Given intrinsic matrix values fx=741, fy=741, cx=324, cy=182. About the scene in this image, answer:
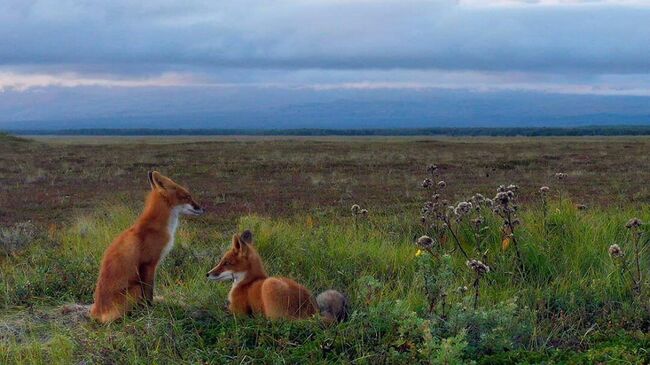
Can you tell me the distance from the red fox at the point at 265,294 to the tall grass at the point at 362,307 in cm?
16

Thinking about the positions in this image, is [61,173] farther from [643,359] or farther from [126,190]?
[643,359]

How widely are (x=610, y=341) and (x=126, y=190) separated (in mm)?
21219

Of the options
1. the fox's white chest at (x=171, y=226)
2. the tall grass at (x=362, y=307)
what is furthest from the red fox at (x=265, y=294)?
the fox's white chest at (x=171, y=226)

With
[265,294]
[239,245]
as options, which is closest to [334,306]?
[265,294]

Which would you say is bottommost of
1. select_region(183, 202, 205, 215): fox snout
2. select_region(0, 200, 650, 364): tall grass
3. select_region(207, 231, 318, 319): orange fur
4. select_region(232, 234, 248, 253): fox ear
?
select_region(0, 200, 650, 364): tall grass

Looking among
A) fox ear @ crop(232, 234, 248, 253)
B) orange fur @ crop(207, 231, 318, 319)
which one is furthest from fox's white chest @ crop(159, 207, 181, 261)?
fox ear @ crop(232, 234, 248, 253)

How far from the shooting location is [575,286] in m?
7.07

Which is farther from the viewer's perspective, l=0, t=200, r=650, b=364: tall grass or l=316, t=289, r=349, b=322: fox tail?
l=316, t=289, r=349, b=322: fox tail

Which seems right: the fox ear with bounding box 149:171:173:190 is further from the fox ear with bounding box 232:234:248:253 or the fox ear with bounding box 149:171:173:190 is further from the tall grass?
the tall grass

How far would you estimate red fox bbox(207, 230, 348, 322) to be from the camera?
5988mm

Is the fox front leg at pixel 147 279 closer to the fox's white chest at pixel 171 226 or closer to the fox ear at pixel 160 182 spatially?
the fox's white chest at pixel 171 226

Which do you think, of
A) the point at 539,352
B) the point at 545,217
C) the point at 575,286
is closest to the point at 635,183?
the point at 545,217

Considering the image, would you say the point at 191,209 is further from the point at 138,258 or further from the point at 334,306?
the point at 334,306

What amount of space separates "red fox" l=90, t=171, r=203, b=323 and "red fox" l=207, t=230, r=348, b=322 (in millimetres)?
540
